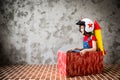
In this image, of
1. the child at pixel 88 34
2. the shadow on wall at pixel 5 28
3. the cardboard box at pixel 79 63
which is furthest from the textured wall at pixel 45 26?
the cardboard box at pixel 79 63

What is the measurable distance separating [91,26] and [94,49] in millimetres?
515

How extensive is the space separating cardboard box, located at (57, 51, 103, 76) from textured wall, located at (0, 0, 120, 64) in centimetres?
158

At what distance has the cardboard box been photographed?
4391mm

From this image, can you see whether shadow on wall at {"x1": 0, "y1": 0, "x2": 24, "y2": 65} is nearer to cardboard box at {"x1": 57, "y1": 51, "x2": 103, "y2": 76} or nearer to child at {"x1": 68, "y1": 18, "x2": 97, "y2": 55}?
cardboard box at {"x1": 57, "y1": 51, "x2": 103, "y2": 76}

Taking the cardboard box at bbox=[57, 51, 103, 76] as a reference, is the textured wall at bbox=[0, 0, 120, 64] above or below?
above

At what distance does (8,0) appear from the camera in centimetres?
622

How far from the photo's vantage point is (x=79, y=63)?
4.48 meters

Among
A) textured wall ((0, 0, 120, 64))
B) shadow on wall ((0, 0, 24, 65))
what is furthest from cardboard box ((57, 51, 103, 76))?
shadow on wall ((0, 0, 24, 65))

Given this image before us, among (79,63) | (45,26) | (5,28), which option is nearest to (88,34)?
(79,63)

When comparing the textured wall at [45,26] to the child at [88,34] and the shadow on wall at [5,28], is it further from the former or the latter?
the child at [88,34]

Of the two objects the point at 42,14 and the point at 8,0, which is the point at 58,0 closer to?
the point at 42,14

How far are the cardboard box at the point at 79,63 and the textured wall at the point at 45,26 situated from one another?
62.1 inches

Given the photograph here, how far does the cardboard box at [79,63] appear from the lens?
4.39m

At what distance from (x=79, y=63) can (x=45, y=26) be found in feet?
7.00
